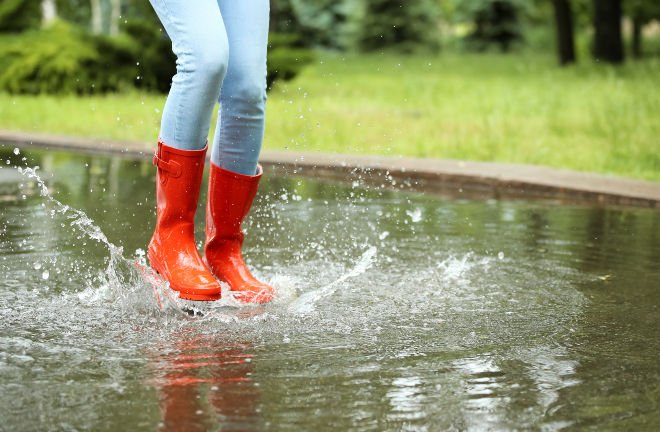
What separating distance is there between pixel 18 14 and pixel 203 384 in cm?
2674

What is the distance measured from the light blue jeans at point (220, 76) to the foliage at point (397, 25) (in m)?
34.2

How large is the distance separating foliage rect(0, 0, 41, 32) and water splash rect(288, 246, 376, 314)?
24.4 meters

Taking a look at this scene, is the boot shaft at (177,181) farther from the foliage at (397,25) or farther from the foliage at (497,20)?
the foliage at (497,20)

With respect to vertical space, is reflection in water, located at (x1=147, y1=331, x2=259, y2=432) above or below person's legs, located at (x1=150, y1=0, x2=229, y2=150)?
below

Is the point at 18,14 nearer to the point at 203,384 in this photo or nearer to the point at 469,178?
the point at 469,178

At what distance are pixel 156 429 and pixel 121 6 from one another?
1544 inches

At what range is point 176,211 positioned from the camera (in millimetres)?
3121

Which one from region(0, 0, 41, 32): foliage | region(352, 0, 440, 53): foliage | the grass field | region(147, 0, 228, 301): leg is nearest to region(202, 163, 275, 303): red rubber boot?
region(147, 0, 228, 301): leg

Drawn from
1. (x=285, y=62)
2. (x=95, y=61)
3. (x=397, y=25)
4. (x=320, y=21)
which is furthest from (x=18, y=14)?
(x=320, y=21)

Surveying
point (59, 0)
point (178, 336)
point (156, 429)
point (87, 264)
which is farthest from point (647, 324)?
point (59, 0)

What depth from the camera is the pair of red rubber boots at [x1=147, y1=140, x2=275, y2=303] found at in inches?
119

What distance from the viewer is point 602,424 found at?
208 cm

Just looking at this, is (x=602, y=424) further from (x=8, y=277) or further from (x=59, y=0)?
(x=59, y=0)

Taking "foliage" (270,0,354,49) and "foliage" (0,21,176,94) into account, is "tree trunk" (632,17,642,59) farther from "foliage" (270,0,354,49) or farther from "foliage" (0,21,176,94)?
"foliage" (0,21,176,94)
